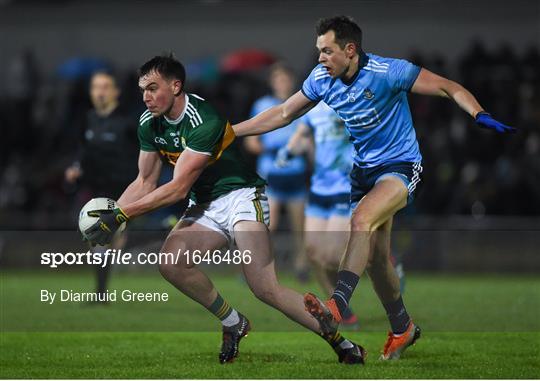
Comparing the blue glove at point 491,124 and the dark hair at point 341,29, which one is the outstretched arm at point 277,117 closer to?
the dark hair at point 341,29

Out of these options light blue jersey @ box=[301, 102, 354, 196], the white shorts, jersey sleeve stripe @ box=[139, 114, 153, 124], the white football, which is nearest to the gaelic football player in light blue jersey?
the white shorts

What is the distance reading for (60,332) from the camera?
34.5ft

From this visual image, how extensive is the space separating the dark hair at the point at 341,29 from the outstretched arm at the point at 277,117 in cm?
67

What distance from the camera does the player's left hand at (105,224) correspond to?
8031 millimetres

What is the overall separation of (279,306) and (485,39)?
15.9 meters

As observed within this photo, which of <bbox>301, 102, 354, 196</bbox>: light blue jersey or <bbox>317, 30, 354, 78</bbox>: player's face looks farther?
<bbox>301, 102, 354, 196</bbox>: light blue jersey

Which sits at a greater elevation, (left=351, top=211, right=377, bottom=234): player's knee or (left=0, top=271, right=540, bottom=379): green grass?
(left=351, top=211, right=377, bottom=234): player's knee

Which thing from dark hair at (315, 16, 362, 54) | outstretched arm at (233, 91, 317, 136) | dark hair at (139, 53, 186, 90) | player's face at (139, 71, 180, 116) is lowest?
outstretched arm at (233, 91, 317, 136)

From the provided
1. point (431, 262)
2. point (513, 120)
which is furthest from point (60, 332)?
point (513, 120)

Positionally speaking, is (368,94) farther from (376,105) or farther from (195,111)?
(195,111)

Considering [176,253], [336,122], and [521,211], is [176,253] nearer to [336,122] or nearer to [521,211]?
[336,122]

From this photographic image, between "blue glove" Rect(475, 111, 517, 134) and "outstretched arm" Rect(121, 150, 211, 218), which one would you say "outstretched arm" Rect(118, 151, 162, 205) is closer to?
"outstretched arm" Rect(121, 150, 211, 218)

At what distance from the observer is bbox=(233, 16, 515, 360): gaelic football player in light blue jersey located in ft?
27.0

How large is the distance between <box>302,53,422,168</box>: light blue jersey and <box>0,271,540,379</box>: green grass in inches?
60.7
